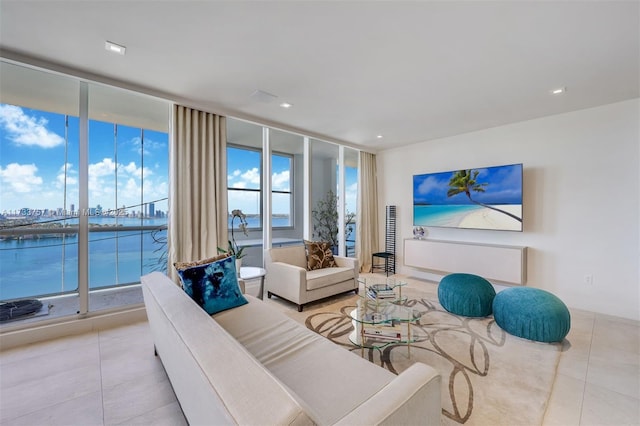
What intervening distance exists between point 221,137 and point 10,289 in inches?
103

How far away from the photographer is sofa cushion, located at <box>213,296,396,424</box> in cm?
117

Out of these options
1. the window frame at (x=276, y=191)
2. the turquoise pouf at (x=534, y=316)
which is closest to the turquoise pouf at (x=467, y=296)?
the turquoise pouf at (x=534, y=316)

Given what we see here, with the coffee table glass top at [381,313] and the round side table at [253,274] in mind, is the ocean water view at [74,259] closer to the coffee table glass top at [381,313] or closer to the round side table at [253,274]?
the round side table at [253,274]

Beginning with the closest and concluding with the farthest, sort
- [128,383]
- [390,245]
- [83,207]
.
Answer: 1. [128,383]
2. [83,207]
3. [390,245]

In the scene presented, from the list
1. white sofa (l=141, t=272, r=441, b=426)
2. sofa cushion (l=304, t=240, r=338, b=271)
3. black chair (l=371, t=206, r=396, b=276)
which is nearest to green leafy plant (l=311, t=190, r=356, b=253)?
black chair (l=371, t=206, r=396, b=276)

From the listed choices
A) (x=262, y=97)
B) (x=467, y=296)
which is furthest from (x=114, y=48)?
(x=467, y=296)

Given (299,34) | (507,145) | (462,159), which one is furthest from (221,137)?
(507,145)

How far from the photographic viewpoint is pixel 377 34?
79.2 inches

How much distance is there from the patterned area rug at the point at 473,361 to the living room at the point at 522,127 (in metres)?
0.19

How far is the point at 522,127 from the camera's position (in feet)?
12.7

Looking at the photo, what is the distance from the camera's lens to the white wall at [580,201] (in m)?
3.14

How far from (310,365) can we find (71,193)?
3.07 m

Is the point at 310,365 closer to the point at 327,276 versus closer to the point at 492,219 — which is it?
the point at 327,276

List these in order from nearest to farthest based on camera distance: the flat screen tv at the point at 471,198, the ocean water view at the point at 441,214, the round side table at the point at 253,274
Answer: the round side table at the point at 253,274 < the flat screen tv at the point at 471,198 < the ocean water view at the point at 441,214
